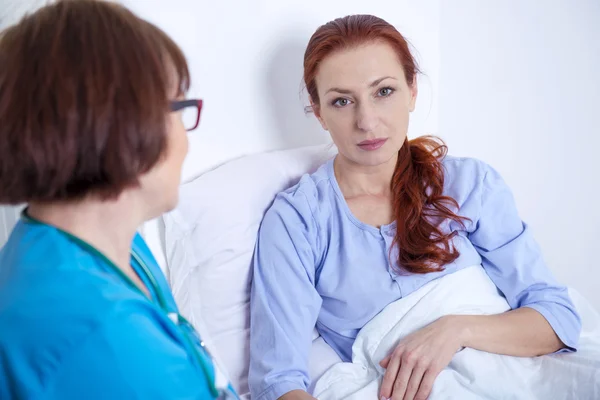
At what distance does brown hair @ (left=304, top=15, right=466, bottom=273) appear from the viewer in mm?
1469

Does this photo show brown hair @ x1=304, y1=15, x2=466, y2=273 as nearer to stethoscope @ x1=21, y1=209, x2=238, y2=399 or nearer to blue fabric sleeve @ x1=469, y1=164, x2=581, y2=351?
blue fabric sleeve @ x1=469, y1=164, x2=581, y2=351

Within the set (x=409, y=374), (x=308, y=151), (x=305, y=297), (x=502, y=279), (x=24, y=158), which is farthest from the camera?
(x=308, y=151)

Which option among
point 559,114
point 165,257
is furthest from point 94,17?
point 559,114

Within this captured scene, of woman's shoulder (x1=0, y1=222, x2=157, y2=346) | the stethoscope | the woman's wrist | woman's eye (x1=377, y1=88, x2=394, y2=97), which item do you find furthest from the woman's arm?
woman's shoulder (x1=0, y1=222, x2=157, y2=346)

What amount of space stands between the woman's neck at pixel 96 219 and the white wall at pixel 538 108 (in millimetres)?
1657

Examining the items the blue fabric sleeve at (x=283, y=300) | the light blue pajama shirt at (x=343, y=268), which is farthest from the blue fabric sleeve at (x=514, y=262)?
the blue fabric sleeve at (x=283, y=300)

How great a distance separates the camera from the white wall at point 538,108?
2.08 metres

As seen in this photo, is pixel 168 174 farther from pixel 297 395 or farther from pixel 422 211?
pixel 422 211

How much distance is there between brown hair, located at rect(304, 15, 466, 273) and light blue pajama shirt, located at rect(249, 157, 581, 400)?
3cm

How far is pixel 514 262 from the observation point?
1.51m

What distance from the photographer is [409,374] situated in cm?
133

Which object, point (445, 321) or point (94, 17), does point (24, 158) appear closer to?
point (94, 17)

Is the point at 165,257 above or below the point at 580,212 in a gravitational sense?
above

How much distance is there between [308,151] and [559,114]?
3.17 feet
